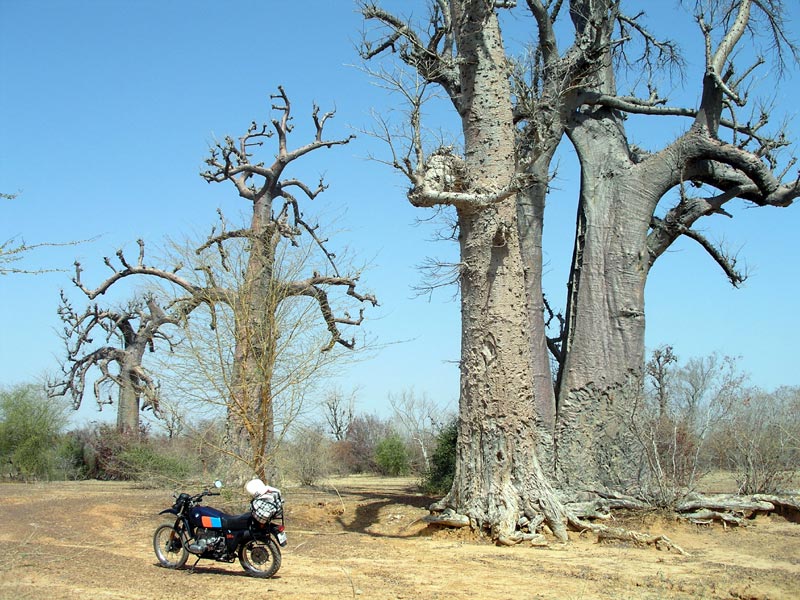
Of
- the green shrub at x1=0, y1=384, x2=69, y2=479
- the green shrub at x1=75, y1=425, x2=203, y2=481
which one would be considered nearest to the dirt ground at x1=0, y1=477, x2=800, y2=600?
the green shrub at x1=75, y1=425, x2=203, y2=481

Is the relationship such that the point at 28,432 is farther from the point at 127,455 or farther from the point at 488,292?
the point at 488,292

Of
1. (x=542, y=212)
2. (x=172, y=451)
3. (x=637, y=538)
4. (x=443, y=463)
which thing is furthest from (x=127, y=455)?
(x=637, y=538)

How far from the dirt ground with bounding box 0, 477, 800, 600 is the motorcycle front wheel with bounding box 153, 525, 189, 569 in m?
0.09

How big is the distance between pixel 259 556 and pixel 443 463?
573 cm

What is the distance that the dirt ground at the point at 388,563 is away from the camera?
507 centimetres

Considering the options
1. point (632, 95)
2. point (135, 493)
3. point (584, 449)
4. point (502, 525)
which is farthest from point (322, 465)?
point (632, 95)

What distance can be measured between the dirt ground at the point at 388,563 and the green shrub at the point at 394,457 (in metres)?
9.23

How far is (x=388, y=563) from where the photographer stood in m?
6.20

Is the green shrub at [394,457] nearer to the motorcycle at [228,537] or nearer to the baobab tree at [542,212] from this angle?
the baobab tree at [542,212]

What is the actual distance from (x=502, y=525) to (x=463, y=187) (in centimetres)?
330

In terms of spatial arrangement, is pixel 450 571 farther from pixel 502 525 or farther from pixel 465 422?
pixel 465 422

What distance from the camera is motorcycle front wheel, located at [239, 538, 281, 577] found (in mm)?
5574

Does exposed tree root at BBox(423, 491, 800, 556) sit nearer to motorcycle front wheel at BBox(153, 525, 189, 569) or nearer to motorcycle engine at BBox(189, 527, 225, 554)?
motorcycle engine at BBox(189, 527, 225, 554)

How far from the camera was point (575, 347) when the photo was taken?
918cm
